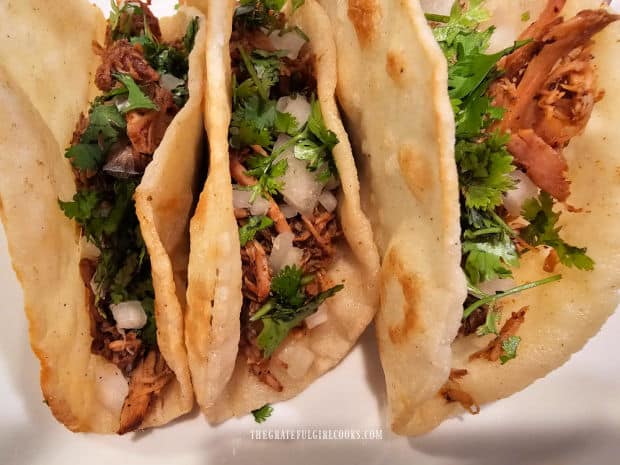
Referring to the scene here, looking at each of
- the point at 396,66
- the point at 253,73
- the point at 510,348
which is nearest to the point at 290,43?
the point at 253,73

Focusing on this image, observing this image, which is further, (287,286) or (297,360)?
(297,360)

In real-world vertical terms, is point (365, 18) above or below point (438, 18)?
above

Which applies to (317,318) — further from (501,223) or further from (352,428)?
(501,223)

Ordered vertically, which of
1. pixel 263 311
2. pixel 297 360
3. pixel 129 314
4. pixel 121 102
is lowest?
pixel 297 360

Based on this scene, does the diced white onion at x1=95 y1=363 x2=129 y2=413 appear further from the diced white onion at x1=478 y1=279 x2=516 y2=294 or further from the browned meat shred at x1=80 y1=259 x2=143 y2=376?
the diced white onion at x1=478 y1=279 x2=516 y2=294

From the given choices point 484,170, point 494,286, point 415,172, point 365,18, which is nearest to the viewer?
→ point 415,172

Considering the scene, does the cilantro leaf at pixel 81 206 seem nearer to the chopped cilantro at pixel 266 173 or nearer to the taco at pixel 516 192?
the chopped cilantro at pixel 266 173

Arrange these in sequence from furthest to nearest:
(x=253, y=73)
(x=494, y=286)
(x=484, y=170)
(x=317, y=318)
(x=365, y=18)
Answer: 1. (x=317, y=318)
2. (x=253, y=73)
3. (x=494, y=286)
4. (x=365, y=18)
5. (x=484, y=170)
